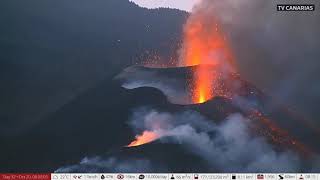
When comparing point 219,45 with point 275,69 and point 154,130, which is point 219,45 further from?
point 154,130

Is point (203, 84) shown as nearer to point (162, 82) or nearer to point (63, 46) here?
point (162, 82)

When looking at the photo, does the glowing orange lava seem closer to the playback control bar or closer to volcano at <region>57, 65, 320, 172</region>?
volcano at <region>57, 65, 320, 172</region>

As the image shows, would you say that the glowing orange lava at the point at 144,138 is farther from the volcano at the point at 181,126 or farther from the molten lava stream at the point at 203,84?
the molten lava stream at the point at 203,84

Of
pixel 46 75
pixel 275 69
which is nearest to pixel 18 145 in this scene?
pixel 46 75

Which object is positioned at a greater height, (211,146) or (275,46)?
(275,46)

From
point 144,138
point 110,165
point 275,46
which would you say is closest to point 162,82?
point 144,138

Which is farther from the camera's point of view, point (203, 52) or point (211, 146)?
point (203, 52)
